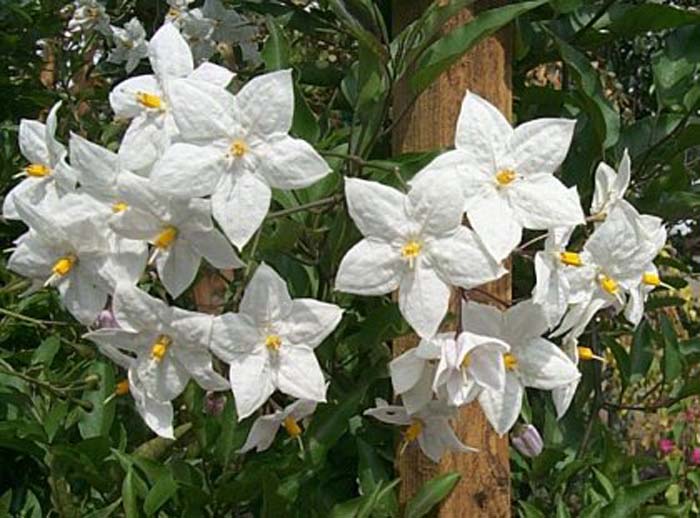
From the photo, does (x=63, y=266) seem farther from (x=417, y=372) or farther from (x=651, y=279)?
(x=651, y=279)

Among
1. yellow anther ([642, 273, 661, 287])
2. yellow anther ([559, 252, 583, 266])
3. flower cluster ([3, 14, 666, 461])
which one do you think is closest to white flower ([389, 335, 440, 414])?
flower cluster ([3, 14, 666, 461])

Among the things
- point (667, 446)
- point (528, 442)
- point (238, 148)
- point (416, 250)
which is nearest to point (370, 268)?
point (416, 250)

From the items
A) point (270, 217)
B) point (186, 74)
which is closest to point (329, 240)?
point (270, 217)

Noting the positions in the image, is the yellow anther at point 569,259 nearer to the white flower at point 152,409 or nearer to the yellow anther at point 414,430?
the yellow anther at point 414,430

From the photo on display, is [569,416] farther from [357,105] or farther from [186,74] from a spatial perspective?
[186,74]

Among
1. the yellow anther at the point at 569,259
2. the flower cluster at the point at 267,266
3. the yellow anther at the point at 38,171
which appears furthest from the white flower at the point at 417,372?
the yellow anther at the point at 38,171

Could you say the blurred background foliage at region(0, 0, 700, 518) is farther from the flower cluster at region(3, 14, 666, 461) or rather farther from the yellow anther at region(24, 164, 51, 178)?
the yellow anther at region(24, 164, 51, 178)

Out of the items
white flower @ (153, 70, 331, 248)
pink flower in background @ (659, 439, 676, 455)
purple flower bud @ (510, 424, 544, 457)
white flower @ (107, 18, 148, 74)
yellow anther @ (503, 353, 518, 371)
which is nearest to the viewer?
white flower @ (153, 70, 331, 248)
